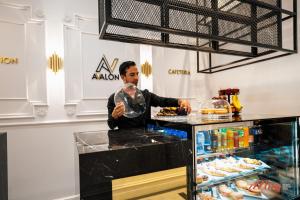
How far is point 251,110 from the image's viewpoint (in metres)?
2.69

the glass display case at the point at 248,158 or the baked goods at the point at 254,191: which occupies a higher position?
the glass display case at the point at 248,158

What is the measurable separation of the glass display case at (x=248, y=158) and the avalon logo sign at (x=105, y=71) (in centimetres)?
141

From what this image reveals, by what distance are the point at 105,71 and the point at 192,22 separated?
165 cm

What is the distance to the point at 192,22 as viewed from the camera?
4.60 feet

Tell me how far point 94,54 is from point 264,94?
7.26 ft

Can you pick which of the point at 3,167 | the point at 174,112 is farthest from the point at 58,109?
the point at 174,112

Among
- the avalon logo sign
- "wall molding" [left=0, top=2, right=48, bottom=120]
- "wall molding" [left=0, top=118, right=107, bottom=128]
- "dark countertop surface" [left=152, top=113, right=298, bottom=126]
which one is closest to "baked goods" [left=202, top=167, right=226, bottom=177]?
"dark countertop surface" [left=152, top=113, right=298, bottom=126]

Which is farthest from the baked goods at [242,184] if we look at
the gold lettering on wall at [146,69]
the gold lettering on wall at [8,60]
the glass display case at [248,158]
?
the gold lettering on wall at [8,60]

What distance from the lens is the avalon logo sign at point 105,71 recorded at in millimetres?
2729

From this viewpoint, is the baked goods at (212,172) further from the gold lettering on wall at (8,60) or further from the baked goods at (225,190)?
the gold lettering on wall at (8,60)

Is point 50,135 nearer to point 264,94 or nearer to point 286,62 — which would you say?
point 264,94

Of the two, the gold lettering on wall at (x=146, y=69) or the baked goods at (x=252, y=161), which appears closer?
the baked goods at (x=252, y=161)

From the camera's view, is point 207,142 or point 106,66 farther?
point 106,66

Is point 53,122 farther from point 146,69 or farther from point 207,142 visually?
point 207,142
